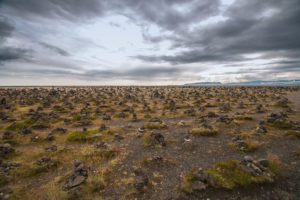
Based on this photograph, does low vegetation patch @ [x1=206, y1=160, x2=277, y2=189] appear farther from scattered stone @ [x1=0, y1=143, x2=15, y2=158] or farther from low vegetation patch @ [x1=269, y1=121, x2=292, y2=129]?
scattered stone @ [x1=0, y1=143, x2=15, y2=158]

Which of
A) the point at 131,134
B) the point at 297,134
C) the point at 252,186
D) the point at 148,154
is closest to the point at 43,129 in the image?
the point at 131,134

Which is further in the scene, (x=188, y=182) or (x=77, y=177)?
(x=77, y=177)

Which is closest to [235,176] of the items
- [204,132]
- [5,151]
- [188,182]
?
[188,182]

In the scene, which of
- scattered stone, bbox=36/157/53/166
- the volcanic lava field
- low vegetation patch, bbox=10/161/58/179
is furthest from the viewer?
scattered stone, bbox=36/157/53/166

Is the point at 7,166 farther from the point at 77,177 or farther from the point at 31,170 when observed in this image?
the point at 77,177

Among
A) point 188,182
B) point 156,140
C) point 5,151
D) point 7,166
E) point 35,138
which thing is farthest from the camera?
point 35,138

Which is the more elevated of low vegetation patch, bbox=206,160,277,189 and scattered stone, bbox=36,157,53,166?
low vegetation patch, bbox=206,160,277,189

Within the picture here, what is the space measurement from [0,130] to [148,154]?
19.8 meters

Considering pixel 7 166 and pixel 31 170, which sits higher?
pixel 7 166

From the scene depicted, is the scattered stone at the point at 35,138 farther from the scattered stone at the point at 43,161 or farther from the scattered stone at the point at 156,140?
the scattered stone at the point at 156,140

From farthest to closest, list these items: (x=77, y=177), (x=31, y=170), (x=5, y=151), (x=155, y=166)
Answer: (x=5, y=151) < (x=155, y=166) < (x=31, y=170) < (x=77, y=177)

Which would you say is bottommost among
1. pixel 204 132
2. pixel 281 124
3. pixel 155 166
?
pixel 155 166

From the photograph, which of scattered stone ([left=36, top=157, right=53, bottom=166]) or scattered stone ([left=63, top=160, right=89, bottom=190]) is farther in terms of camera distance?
scattered stone ([left=36, top=157, right=53, bottom=166])

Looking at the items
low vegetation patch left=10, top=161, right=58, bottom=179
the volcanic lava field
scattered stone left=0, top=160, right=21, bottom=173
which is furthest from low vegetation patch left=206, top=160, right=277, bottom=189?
scattered stone left=0, top=160, right=21, bottom=173
